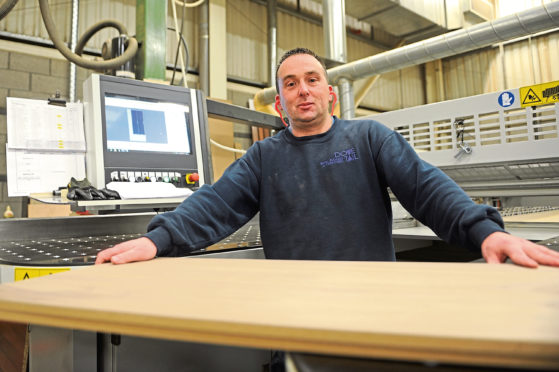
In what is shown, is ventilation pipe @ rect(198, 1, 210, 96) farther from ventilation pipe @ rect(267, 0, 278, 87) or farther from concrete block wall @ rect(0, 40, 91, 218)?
concrete block wall @ rect(0, 40, 91, 218)

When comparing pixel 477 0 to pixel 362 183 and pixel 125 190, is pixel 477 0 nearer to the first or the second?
pixel 362 183

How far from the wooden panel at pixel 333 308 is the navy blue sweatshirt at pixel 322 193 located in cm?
42

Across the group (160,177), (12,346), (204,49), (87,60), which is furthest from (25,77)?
(12,346)

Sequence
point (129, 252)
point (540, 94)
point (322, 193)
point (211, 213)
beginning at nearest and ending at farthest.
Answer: point (129, 252), point (211, 213), point (322, 193), point (540, 94)

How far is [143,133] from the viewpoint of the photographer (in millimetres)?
1286

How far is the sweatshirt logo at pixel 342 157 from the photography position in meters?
1.08

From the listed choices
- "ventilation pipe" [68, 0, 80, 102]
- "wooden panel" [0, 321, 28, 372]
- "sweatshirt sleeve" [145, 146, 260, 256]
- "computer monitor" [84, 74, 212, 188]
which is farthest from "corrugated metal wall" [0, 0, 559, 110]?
"wooden panel" [0, 321, 28, 372]

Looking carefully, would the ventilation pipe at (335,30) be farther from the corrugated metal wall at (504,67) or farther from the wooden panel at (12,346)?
the corrugated metal wall at (504,67)

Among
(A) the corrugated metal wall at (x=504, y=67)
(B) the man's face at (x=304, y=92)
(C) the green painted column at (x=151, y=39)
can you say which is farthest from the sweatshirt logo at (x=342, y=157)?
(A) the corrugated metal wall at (x=504, y=67)

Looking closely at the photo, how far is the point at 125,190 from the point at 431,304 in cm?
99

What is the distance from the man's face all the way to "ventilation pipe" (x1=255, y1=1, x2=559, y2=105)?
1772 mm

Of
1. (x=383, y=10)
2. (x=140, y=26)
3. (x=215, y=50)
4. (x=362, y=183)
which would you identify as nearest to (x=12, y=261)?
(x=362, y=183)

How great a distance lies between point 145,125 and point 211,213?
1.70ft

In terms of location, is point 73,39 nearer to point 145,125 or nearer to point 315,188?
point 145,125
